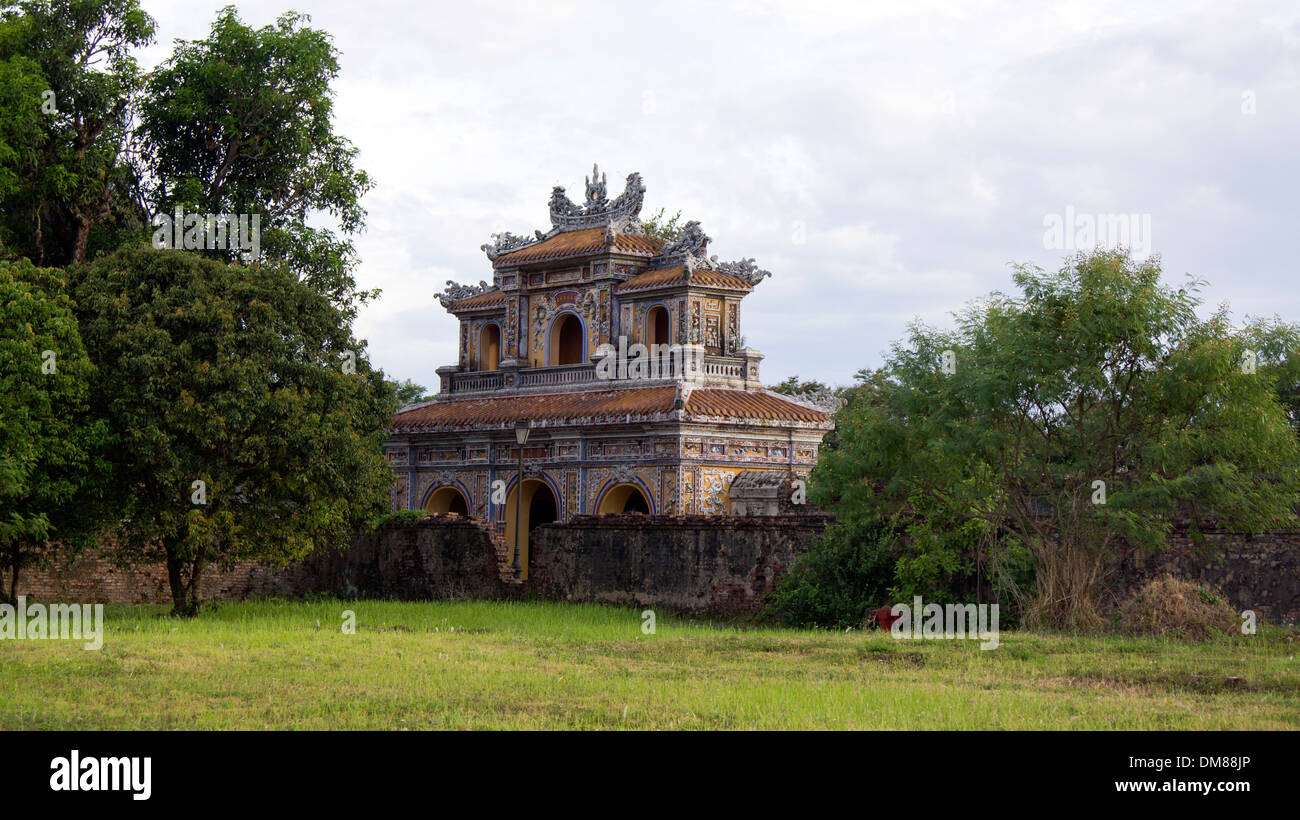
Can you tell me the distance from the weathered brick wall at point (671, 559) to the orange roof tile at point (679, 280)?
10090 millimetres

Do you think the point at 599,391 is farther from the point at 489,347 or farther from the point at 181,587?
the point at 181,587

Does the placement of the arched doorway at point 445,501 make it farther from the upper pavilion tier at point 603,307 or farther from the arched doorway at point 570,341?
the arched doorway at point 570,341

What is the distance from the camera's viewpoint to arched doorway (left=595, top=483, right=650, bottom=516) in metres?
34.6

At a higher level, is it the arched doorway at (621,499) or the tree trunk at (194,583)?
the arched doorway at (621,499)

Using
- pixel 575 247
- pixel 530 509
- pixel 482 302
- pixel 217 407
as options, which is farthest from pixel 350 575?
pixel 482 302

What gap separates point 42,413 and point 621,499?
16.5 metres

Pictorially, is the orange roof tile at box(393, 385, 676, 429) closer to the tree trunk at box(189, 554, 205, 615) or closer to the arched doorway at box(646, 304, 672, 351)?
the arched doorway at box(646, 304, 672, 351)

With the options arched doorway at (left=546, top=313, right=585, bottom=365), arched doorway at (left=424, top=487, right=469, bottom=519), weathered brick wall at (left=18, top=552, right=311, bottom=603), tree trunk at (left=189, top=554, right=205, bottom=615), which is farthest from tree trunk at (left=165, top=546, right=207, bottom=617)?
arched doorway at (left=546, top=313, right=585, bottom=365)

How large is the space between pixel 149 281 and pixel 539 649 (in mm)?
9680

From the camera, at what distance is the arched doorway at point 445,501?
38844 millimetres

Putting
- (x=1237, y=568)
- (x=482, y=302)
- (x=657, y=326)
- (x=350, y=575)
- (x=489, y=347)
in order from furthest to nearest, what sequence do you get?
(x=489, y=347) < (x=482, y=302) < (x=657, y=326) < (x=350, y=575) < (x=1237, y=568)

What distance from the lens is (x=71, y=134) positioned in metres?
32.2

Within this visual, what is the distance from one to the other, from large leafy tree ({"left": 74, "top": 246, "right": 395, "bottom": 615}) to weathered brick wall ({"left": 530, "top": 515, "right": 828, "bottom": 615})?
480cm

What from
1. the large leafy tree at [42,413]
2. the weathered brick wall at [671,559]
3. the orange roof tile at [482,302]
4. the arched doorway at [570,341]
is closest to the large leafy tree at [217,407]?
the large leafy tree at [42,413]
